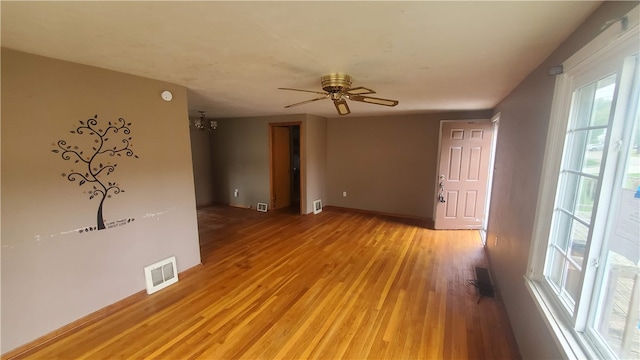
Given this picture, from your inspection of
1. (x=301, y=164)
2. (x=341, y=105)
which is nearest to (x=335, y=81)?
(x=341, y=105)

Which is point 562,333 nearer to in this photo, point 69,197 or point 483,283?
point 483,283

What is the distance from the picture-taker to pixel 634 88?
38.1 inches

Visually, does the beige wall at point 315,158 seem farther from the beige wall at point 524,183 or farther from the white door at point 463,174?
the beige wall at point 524,183

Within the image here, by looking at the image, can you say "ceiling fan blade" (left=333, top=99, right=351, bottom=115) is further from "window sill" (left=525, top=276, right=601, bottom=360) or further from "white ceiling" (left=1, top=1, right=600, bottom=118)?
"window sill" (left=525, top=276, right=601, bottom=360)

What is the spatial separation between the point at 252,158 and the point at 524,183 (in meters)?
4.93

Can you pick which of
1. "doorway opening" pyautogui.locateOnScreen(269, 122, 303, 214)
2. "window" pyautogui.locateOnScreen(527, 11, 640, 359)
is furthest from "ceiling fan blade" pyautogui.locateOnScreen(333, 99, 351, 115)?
"doorway opening" pyautogui.locateOnScreen(269, 122, 303, 214)

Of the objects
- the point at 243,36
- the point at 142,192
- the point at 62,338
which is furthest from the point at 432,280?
the point at 62,338

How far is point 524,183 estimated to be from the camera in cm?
199

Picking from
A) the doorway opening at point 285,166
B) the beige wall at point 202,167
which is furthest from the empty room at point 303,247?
the beige wall at point 202,167

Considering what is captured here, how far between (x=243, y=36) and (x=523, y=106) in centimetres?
237

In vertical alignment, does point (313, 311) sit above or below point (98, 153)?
below

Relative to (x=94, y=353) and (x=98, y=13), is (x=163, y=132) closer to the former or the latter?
(x=98, y=13)

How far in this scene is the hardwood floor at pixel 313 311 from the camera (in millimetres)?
1834

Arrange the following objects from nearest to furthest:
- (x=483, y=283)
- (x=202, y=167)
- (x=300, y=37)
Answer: (x=300, y=37), (x=483, y=283), (x=202, y=167)
